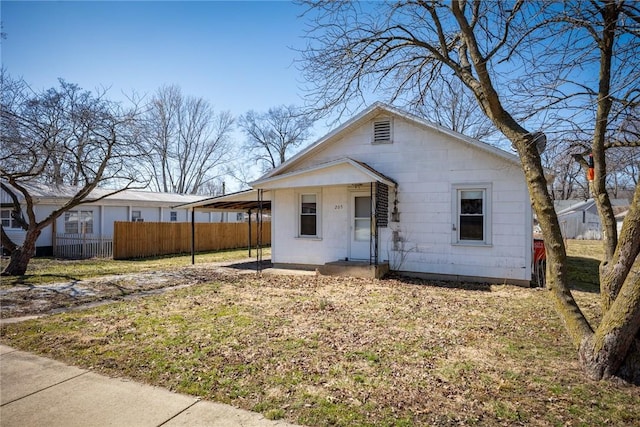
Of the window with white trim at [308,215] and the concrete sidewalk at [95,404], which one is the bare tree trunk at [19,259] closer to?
the window with white trim at [308,215]

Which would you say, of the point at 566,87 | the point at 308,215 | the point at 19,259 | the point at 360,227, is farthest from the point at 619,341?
the point at 19,259

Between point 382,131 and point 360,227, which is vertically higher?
point 382,131

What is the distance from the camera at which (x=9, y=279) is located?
11023mm

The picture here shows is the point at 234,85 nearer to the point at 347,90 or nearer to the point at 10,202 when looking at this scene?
the point at 347,90

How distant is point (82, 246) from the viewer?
60.5 feet

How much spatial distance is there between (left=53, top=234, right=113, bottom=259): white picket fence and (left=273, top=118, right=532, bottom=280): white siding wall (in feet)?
36.5

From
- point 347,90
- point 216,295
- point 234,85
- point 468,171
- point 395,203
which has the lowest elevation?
point 216,295

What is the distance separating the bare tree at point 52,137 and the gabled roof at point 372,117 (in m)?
5.29

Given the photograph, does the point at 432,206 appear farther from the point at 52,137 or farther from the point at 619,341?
the point at 52,137

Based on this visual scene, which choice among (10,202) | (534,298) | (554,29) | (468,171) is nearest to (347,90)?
(554,29)

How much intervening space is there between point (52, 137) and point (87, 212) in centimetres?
995

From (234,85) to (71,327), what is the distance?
26.0 ft

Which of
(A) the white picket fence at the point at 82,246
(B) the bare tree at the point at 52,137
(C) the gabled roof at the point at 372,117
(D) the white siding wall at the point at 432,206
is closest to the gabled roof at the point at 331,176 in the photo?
(C) the gabled roof at the point at 372,117

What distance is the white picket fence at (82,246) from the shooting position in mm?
18250
